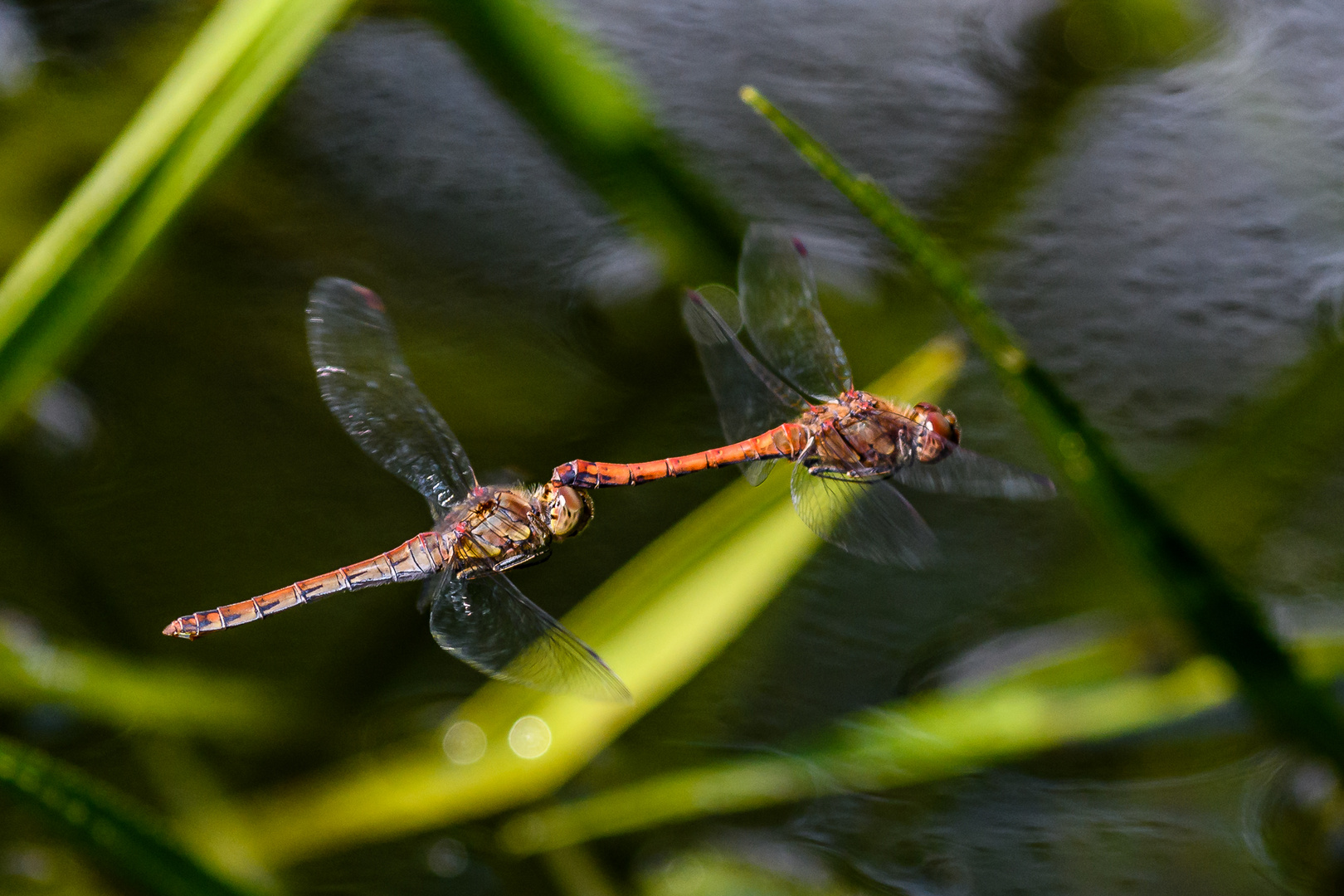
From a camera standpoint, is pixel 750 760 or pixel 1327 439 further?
pixel 1327 439

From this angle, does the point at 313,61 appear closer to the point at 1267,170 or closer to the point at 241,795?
the point at 241,795

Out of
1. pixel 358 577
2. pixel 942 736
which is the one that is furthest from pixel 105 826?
pixel 942 736

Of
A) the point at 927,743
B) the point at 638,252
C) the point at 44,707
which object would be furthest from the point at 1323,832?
the point at 44,707

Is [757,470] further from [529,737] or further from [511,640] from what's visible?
[529,737]

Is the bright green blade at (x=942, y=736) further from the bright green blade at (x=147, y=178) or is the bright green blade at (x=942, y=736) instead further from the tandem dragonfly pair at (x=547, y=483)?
the bright green blade at (x=147, y=178)

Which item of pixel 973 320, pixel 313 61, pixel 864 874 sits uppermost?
pixel 313 61

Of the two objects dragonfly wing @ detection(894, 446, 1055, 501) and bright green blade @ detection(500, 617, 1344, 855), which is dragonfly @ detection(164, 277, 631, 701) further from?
bright green blade @ detection(500, 617, 1344, 855)

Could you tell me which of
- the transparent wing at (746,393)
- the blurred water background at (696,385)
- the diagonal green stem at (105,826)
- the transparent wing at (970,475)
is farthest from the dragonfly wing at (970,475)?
the diagonal green stem at (105,826)

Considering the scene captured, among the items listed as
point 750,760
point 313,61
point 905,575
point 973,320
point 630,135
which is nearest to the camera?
point 973,320
